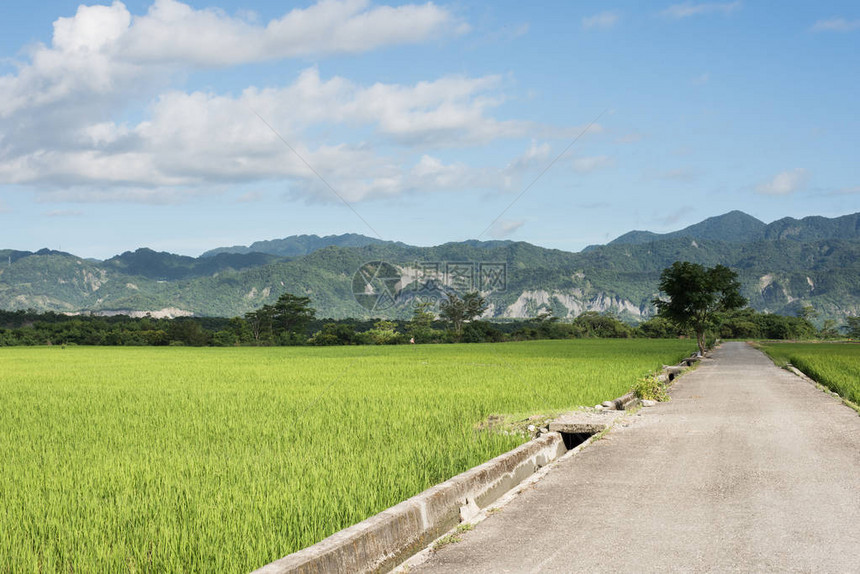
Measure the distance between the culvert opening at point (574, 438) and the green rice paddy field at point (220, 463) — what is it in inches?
54.7

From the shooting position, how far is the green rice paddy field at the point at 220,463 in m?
4.48

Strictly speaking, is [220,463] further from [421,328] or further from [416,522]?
[421,328]

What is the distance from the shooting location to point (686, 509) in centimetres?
571

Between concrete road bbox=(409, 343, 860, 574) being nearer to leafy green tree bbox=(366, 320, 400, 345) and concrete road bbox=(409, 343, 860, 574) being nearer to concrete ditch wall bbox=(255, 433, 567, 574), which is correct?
concrete ditch wall bbox=(255, 433, 567, 574)

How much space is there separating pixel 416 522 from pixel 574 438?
561 cm

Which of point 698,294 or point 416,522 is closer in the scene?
point 416,522

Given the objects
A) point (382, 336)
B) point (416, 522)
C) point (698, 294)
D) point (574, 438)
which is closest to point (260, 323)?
point (382, 336)

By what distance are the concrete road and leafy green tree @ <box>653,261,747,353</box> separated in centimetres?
2926

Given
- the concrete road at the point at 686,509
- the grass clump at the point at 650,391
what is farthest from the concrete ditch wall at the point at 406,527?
the grass clump at the point at 650,391

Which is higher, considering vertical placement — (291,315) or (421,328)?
(291,315)

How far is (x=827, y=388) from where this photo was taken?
18656mm

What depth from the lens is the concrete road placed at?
14.5 feet

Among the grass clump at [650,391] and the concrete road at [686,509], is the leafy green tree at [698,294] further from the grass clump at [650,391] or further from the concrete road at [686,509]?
the concrete road at [686,509]

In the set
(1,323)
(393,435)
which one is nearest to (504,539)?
(393,435)
